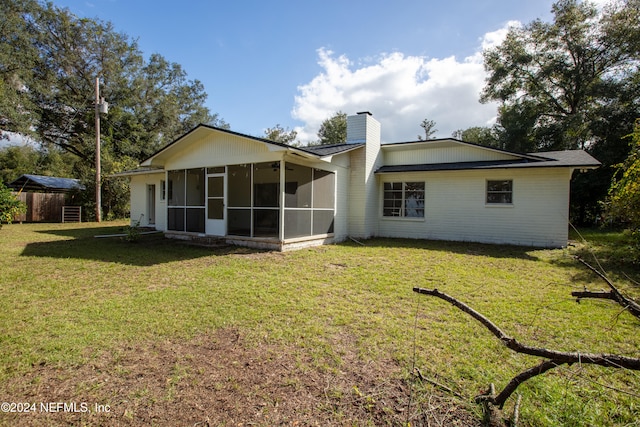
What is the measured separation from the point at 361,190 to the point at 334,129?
25733mm

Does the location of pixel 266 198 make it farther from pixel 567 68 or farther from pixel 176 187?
pixel 567 68

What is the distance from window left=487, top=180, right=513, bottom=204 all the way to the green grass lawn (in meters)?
3.29

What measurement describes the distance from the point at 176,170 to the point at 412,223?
9593 mm

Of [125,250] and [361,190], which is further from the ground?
[361,190]

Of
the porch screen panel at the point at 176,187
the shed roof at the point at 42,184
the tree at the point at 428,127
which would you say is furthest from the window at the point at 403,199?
the tree at the point at 428,127

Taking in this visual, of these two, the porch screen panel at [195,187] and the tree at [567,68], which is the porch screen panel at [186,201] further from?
the tree at [567,68]

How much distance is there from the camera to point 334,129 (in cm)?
3584

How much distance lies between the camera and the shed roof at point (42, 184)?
19203 mm

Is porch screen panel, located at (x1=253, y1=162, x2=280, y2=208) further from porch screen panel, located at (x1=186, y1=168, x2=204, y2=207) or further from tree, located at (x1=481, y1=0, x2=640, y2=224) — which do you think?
tree, located at (x1=481, y1=0, x2=640, y2=224)

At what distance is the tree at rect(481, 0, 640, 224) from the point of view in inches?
698

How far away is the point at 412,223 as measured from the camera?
40.2 ft

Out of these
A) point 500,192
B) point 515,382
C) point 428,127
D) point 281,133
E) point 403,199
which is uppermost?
point 428,127

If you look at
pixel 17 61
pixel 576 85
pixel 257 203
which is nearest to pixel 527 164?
pixel 257 203

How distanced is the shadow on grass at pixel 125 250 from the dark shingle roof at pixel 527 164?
7290 millimetres
